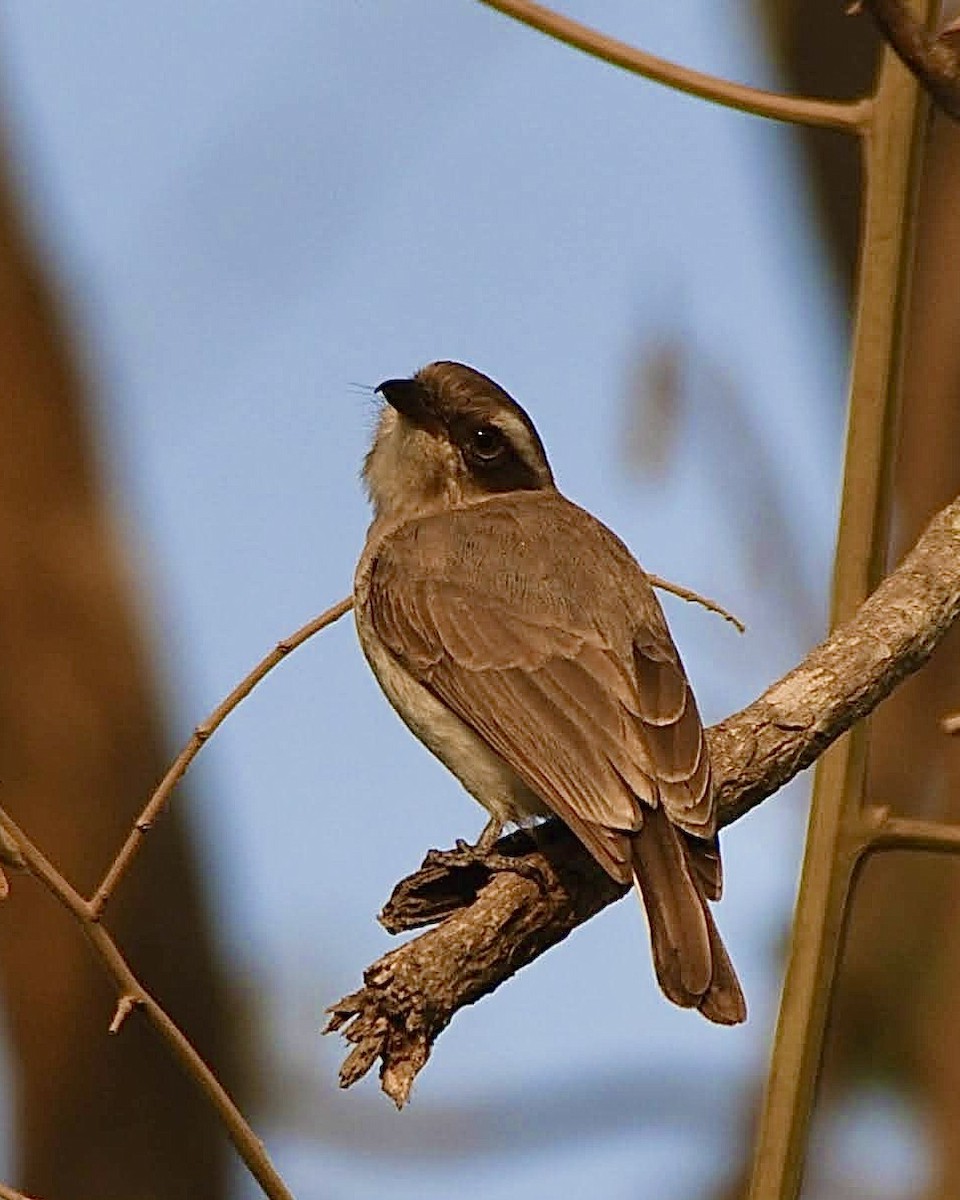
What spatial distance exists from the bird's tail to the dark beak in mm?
1937

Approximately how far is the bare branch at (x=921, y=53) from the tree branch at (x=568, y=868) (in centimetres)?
123

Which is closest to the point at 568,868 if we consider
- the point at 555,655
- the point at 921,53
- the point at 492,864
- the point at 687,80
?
the point at 492,864

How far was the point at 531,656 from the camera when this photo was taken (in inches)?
197

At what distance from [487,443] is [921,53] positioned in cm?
322

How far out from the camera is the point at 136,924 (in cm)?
789

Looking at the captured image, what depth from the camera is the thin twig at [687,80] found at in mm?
3889

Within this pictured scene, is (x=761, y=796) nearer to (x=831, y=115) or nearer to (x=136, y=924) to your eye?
(x=831, y=115)

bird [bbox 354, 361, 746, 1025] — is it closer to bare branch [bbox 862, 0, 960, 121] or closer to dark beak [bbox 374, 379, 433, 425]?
dark beak [bbox 374, 379, 433, 425]

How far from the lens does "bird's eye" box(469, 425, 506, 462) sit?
610cm

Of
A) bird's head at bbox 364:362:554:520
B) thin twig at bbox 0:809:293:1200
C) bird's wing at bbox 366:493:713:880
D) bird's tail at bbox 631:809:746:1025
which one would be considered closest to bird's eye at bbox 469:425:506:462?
bird's head at bbox 364:362:554:520

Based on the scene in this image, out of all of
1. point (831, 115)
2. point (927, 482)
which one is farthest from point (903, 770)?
point (831, 115)

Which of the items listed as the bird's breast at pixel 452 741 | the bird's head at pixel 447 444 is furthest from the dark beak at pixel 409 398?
the bird's breast at pixel 452 741

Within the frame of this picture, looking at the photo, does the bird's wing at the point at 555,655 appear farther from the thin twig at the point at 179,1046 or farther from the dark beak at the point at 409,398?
the thin twig at the point at 179,1046

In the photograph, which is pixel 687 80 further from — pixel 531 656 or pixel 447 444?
pixel 447 444
